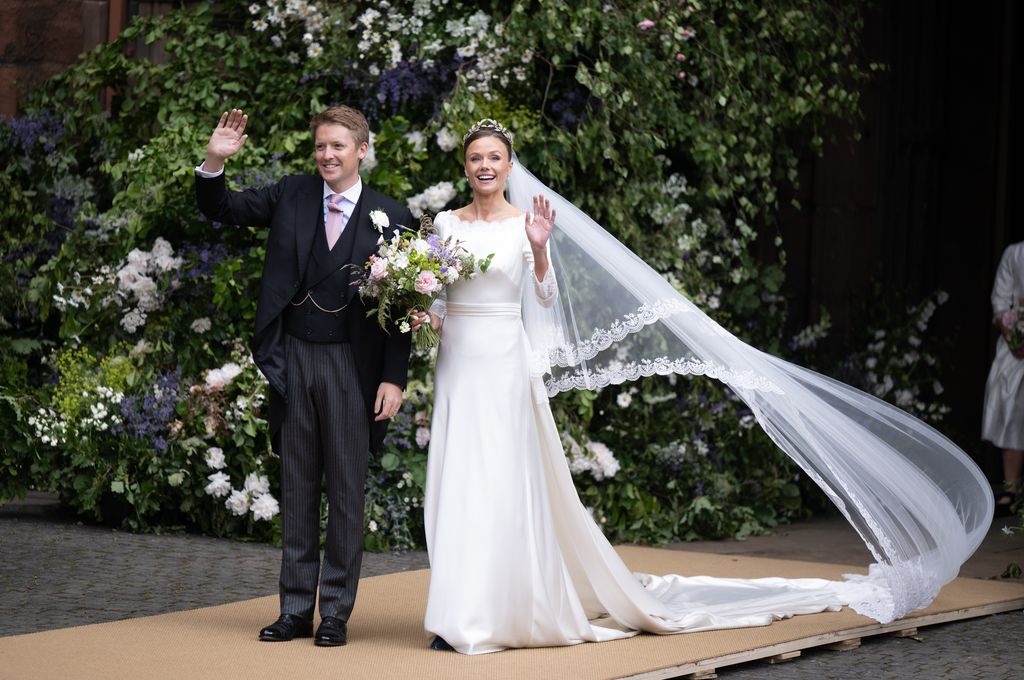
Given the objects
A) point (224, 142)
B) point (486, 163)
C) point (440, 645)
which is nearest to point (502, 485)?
point (440, 645)

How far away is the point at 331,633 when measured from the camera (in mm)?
5152

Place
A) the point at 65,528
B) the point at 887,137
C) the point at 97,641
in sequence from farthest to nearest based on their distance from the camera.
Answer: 1. the point at 887,137
2. the point at 65,528
3. the point at 97,641

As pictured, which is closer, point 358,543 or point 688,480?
point 358,543

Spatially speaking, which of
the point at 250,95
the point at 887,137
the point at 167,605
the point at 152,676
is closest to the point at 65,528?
the point at 167,605

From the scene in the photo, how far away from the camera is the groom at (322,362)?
17.2 ft

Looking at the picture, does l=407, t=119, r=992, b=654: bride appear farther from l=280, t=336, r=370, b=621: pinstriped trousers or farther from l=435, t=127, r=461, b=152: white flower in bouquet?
l=435, t=127, r=461, b=152: white flower in bouquet

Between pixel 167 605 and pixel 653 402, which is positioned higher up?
pixel 653 402

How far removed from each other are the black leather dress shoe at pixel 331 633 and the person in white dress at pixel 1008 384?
5416 millimetres

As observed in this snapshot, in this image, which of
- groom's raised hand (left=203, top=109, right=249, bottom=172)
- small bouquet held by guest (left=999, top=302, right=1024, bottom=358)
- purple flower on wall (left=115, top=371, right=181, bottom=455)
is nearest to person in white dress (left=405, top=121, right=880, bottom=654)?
groom's raised hand (left=203, top=109, right=249, bottom=172)

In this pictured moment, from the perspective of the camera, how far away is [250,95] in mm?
9039

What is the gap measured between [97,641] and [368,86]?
442 cm

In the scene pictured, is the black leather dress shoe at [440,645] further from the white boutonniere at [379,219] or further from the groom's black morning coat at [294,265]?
the white boutonniere at [379,219]

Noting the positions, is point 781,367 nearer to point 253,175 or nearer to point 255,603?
point 255,603

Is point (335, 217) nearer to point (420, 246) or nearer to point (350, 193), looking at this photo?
point (350, 193)
